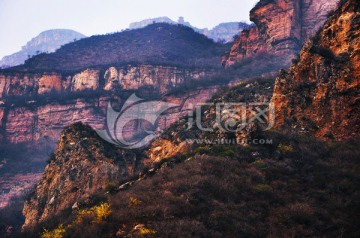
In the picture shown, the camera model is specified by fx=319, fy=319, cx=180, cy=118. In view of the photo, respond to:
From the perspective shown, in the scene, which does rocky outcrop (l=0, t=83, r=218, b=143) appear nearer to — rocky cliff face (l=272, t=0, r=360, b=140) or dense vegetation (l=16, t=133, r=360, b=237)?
rocky cliff face (l=272, t=0, r=360, b=140)

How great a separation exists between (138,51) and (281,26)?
50.1m

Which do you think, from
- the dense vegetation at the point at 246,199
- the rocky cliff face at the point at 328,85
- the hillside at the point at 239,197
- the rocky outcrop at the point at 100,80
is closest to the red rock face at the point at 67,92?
the rocky outcrop at the point at 100,80

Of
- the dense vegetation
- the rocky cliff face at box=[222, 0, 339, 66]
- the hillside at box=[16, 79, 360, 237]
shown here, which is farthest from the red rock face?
the dense vegetation

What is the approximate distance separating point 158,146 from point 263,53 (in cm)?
4385

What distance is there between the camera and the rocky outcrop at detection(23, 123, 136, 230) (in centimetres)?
2033

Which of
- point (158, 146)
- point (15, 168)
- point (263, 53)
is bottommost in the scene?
point (15, 168)

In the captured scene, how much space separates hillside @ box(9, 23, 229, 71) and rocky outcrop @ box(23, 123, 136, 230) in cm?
5899

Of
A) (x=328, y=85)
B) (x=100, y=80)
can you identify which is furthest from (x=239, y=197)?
(x=100, y=80)

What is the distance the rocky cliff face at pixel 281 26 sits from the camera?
197 feet

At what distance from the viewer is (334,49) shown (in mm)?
18500

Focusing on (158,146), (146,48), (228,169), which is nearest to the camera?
(228,169)

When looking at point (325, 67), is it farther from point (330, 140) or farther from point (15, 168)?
point (15, 168)

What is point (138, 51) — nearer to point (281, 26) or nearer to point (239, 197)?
point (281, 26)

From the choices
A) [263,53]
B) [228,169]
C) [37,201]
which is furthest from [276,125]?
[263,53]
